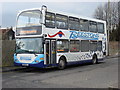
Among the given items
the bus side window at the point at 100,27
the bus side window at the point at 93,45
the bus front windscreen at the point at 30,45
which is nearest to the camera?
the bus front windscreen at the point at 30,45

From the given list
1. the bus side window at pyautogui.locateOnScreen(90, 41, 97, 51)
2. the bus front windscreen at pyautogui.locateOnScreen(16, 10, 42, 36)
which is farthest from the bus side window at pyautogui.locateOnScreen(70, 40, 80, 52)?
the bus front windscreen at pyautogui.locateOnScreen(16, 10, 42, 36)

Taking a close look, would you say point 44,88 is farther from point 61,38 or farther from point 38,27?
point 61,38

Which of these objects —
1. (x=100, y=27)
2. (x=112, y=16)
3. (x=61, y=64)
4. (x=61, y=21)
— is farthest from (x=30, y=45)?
(x=112, y=16)

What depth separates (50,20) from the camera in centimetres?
1416

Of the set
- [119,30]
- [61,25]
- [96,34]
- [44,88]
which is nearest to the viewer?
[44,88]

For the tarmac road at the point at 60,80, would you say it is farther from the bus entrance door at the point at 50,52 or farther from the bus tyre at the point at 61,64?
the bus tyre at the point at 61,64

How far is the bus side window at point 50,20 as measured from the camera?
13846mm

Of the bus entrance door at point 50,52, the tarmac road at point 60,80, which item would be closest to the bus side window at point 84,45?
the bus entrance door at point 50,52

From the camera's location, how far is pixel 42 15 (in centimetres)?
1335

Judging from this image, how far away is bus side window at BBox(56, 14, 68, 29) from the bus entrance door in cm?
138

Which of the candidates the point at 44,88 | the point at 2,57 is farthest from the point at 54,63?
the point at 44,88

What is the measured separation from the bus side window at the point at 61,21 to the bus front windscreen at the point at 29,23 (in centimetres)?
174

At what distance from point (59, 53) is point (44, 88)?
626 cm

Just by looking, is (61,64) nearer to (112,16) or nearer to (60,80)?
(60,80)
